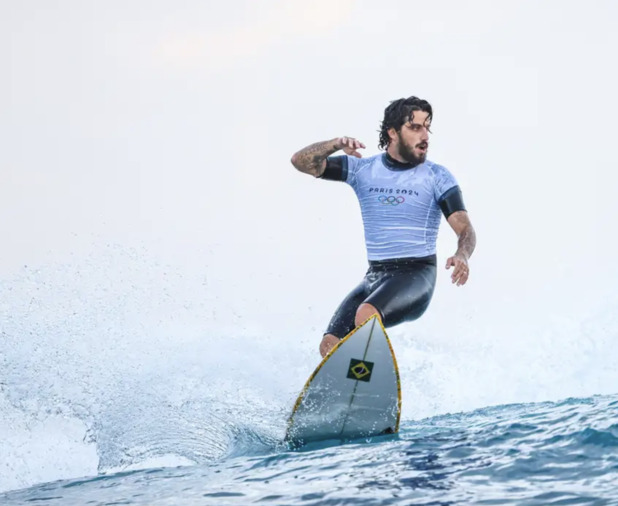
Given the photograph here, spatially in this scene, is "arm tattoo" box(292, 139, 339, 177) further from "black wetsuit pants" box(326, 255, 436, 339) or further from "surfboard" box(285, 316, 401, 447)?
"surfboard" box(285, 316, 401, 447)

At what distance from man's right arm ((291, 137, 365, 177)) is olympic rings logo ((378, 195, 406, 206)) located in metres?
0.48

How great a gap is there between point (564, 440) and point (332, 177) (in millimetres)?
3445

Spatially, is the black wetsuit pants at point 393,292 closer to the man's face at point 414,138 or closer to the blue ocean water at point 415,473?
the man's face at point 414,138

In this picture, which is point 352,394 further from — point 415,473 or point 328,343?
point 415,473

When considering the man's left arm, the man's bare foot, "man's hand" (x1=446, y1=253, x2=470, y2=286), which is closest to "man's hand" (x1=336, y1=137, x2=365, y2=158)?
the man's left arm

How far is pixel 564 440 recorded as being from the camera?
6.48 m

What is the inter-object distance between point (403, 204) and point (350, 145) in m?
0.78

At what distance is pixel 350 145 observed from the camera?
7895 mm

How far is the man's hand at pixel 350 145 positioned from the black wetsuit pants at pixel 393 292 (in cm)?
111

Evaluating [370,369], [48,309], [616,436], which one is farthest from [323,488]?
[48,309]

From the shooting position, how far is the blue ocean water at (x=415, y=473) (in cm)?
537

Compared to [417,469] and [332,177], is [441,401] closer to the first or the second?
[332,177]

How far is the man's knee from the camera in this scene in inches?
295

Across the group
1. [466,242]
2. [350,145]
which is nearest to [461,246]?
[466,242]
